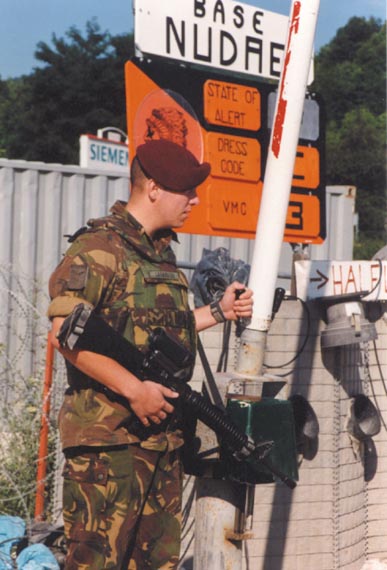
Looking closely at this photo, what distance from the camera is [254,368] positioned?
387 centimetres

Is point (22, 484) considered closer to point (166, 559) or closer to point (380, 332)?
point (380, 332)

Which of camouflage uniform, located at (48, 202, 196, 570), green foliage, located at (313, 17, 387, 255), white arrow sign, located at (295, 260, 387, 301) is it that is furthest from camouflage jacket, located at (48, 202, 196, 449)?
green foliage, located at (313, 17, 387, 255)

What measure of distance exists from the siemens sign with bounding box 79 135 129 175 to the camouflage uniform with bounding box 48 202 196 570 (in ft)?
35.8

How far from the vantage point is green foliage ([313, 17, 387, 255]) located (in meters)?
54.3

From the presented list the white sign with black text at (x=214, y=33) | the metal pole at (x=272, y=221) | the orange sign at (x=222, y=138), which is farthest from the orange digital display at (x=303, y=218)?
the metal pole at (x=272, y=221)

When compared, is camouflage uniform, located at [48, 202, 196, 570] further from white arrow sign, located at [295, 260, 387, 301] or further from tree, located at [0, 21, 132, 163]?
tree, located at [0, 21, 132, 163]

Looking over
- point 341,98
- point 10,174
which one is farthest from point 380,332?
point 341,98

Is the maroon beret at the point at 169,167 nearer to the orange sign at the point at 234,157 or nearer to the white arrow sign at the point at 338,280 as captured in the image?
the white arrow sign at the point at 338,280

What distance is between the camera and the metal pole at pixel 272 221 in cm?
382

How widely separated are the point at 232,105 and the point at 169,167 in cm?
268

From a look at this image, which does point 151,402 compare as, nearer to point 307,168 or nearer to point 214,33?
point 214,33

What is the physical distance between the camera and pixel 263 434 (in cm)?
365

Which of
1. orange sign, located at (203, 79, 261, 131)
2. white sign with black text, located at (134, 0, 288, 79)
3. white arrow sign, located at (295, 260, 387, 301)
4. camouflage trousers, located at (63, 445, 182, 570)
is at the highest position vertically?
white sign with black text, located at (134, 0, 288, 79)

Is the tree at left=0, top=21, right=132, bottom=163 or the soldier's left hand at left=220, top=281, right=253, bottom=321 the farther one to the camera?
the tree at left=0, top=21, right=132, bottom=163
